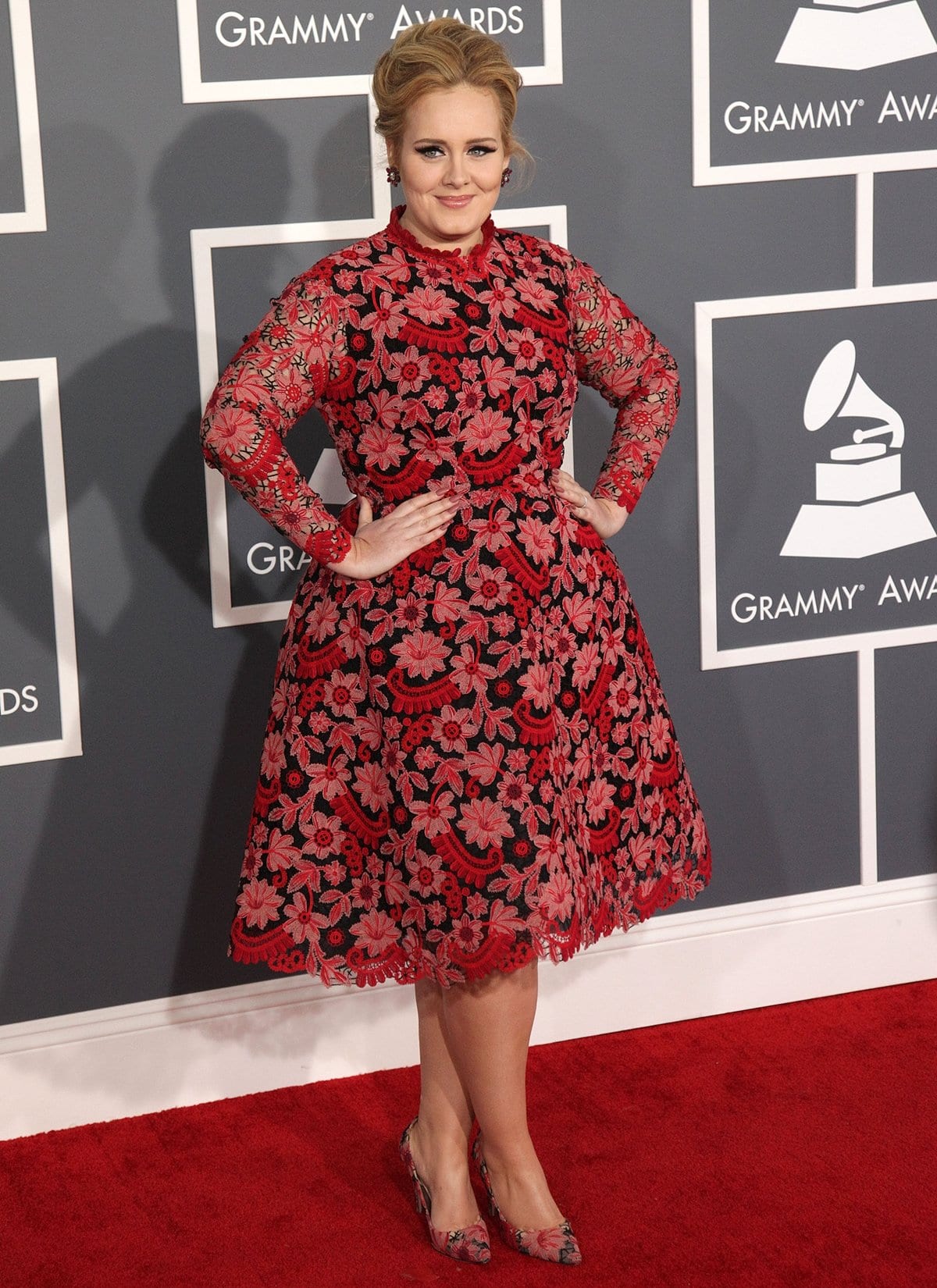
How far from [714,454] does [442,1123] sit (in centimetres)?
129

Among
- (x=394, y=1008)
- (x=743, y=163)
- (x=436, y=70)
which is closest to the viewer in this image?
(x=436, y=70)

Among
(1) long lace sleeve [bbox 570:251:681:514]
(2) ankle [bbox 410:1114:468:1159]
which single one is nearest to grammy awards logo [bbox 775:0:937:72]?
(1) long lace sleeve [bbox 570:251:681:514]

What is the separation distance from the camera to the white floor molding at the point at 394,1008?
9.27 feet

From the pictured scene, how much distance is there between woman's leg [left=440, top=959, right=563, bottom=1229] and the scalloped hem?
0.04 metres

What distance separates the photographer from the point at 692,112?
2832mm

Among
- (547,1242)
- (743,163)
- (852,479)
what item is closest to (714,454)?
(852,479)

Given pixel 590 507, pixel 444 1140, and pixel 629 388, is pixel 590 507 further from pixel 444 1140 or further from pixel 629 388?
pixel 444 1140

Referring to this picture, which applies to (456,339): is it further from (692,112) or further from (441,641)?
(692,112)

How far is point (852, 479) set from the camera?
3070 mm

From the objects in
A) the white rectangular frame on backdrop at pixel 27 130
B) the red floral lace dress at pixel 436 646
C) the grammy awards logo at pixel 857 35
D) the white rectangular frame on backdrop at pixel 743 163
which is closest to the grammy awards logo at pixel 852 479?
the white rectangular frame on backdrop at pixel 743 163

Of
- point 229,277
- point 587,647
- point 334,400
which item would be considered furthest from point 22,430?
point 587,647

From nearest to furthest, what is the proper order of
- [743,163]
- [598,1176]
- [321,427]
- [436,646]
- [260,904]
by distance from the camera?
[436,646] < [260,904] < [598,1176] < [321,427] < [743,163]

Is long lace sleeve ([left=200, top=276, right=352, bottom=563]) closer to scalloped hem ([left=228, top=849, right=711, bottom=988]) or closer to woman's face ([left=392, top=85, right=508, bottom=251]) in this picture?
woman's face ([left=392, top=85, right=508, bottom=251])

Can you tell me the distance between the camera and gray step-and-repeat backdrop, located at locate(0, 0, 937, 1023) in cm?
259
